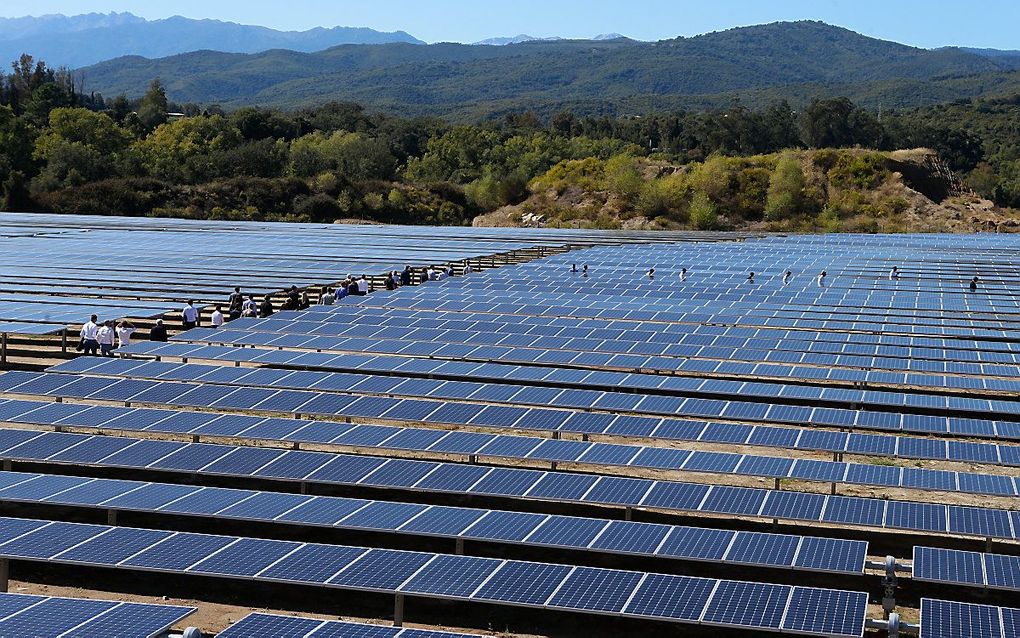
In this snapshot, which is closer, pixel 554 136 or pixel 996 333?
pixel 996 333

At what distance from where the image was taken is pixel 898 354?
2853cm

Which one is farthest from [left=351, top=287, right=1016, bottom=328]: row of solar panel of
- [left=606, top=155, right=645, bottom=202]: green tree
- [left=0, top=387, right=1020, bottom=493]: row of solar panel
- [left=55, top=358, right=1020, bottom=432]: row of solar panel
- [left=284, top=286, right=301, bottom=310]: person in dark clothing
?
[left=606, top=155, right=645, bottom=202]: green tree

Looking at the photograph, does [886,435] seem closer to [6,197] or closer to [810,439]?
[810,439]

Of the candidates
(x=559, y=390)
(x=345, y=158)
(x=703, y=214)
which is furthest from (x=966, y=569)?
(x=345, y=158)

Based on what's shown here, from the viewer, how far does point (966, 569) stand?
1342cm

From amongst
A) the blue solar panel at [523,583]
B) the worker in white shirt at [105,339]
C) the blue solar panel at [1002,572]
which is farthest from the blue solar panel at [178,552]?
the worker in white shirt at [105,339]

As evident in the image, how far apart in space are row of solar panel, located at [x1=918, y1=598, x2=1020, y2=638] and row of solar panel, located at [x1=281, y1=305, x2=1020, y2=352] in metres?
17.1

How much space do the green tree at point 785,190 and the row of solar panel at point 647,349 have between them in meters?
72.1

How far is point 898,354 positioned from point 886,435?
939 cm

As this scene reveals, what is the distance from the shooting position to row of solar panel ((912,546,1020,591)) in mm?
13055

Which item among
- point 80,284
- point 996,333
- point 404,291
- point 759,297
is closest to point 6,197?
point 80,284

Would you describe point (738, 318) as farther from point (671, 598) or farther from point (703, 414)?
point (671, 598)

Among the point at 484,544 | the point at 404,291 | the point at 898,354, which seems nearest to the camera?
the point at 484,544

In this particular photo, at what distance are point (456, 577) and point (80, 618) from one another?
12.6 feet
